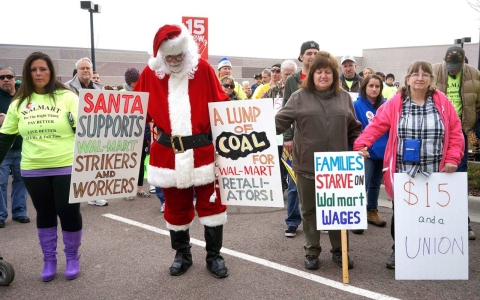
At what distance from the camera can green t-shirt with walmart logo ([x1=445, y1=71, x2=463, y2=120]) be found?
4691 millimetres

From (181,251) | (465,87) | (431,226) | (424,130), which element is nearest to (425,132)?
(424,130)

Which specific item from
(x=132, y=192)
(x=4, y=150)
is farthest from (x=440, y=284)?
(x=4, y=150)

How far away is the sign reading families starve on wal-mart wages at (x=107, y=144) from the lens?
347 centimetres

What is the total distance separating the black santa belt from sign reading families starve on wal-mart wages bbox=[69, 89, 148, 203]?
25 cm

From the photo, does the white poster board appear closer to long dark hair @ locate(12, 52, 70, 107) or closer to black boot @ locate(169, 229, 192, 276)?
black boot @ locate(169, 229, 192, 276)

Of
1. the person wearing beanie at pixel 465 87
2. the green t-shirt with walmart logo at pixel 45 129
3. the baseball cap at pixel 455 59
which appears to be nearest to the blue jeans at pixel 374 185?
the person wearing beanie at pixel 465 87

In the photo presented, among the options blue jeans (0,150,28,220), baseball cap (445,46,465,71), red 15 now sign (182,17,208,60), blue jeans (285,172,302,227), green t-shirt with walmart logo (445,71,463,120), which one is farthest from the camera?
red 15 now sign (182,17,208,60)

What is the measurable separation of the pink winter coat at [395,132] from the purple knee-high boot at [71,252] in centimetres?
253

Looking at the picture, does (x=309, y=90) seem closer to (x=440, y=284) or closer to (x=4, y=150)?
(x=440, y=284)

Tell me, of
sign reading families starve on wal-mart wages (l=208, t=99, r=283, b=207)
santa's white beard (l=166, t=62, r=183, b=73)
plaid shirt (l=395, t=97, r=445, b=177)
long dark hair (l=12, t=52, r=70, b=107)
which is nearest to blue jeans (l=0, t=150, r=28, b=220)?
long dark hair (l=12, t=52, r=70, b=107)

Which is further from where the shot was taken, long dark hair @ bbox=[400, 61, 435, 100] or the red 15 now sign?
the red 15 now sign

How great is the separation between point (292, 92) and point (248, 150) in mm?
1262

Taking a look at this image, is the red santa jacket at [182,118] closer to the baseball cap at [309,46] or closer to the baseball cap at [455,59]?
the baseball cap at [309,46]

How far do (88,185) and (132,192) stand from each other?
39 centimetres
